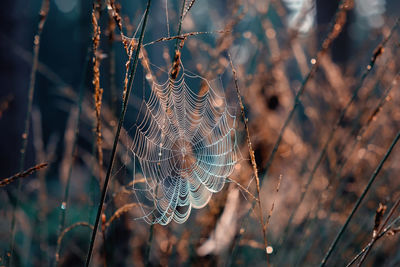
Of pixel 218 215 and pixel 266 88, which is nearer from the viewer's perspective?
pixel 218 215

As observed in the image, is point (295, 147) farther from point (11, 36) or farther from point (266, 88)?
point (11, 36)

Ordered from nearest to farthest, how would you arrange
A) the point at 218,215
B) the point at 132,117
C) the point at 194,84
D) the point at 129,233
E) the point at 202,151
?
the point at 218,215 → the point at 129,233 → the point at 202,151 → the point at 132,117 → the point at 194,84

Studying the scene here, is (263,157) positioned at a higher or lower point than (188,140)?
Answer: lower

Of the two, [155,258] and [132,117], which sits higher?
[132,117]

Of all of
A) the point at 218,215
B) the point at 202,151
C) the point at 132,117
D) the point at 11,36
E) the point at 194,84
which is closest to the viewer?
the point at 218,215

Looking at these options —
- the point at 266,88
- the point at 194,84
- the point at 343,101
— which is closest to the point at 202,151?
the point at 266,88

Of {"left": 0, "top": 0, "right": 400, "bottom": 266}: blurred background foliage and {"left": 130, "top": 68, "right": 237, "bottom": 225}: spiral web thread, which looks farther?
{"left": 130, "top": 68, "right": 237, "bottom": 225}: spiral web thread

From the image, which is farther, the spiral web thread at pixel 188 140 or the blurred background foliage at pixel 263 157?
the spiral web thread at pixel 188 140

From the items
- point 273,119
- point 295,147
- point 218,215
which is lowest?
point 218,215

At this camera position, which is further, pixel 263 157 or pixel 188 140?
pixel 263 157
